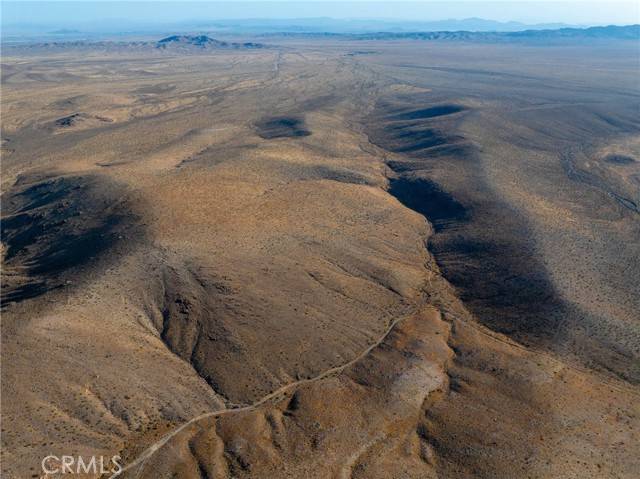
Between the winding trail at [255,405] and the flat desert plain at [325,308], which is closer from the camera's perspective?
the winding trail at [255,405]

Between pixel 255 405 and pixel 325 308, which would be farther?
pixel 325 308

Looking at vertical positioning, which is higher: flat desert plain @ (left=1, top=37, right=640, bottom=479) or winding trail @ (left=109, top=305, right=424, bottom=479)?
flat desert plain @ (left=1, top=37, right=640, bottom=479)

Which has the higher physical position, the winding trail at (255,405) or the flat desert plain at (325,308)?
the flat desert plain at (325,308)

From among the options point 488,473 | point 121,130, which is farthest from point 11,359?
point 121,130

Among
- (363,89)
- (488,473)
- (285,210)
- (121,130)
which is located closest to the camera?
(488,473)

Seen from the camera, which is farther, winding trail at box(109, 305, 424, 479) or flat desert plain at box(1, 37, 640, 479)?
flat desert plain at box(1, 37, 640, 479)

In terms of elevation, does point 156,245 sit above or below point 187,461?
above

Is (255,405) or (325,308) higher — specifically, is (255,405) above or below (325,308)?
below

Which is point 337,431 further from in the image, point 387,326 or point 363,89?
point 363,89
